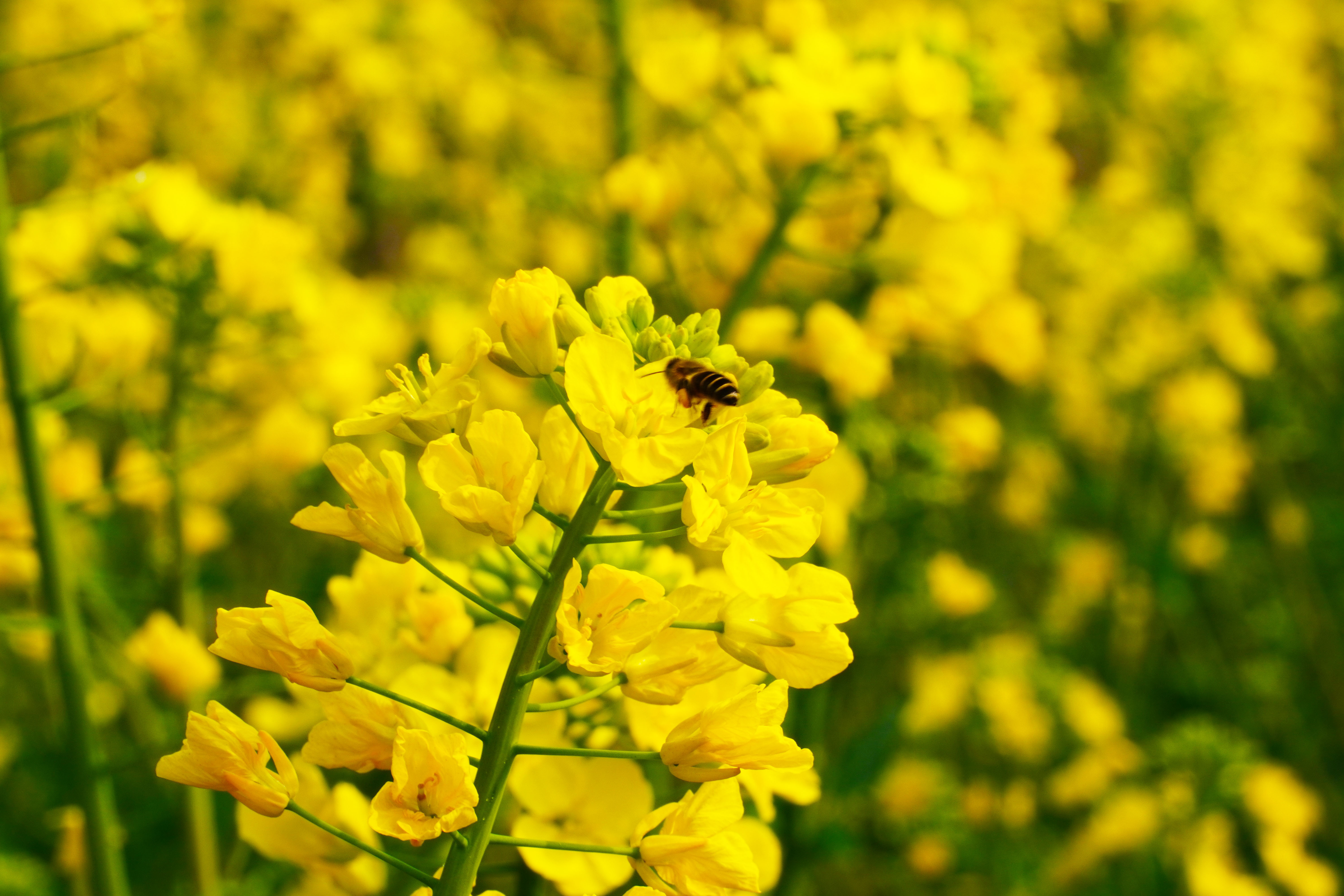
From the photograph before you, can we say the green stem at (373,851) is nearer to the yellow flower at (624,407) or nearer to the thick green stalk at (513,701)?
the thick green stalk at (513,701)

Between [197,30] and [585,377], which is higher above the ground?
[197,30]

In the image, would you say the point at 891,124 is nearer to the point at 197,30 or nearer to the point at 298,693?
the point at 298,693

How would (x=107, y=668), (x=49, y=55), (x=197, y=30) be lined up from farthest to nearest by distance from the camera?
1. (x=197, y=30)
2. (x=107, y=668)
3. (x=49, y=55)

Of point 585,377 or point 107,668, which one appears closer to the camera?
point 585,377

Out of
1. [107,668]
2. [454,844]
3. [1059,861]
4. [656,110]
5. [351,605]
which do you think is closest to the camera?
[454,844]

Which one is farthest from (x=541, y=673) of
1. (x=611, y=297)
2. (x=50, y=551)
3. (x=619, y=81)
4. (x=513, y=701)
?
(x=619, y=81)

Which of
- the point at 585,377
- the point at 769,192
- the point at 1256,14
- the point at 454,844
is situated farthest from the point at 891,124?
the point at 1256,14

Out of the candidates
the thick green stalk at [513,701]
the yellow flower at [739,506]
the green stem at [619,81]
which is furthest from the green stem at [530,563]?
the green stem at [619,81]

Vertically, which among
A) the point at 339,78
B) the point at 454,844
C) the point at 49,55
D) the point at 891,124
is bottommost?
the point at 454,844
